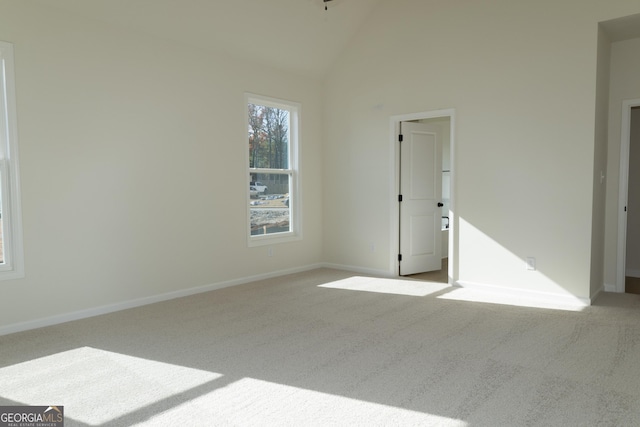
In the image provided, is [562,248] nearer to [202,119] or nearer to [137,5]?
[202,119]

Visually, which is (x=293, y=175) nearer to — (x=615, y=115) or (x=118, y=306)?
(x=118, y=306)

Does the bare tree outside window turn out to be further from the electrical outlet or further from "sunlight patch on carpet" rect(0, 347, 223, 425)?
the electrical outlet

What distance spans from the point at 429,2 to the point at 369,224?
2.94 meters

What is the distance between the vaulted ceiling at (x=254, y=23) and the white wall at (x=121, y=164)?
5.6 inches

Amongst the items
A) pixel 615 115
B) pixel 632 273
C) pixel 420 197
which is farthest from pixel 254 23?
pixel 632 273

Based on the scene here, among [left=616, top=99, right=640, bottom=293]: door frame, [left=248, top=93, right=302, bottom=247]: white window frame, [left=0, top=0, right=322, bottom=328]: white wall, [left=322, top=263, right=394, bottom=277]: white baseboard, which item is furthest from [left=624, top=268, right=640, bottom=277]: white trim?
[left=0, top=0, right=322, bottom=328]: white wall

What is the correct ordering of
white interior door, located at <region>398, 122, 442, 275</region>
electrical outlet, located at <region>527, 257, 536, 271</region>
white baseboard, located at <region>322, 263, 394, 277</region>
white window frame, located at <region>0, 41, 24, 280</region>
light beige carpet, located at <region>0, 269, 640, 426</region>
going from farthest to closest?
white baseboard, located at <region>322, 263, 394, 277</region>, white interior door, located at <region>398, 122, 442, 275</region>, electrical outlet, located at <region>527, 257, 536, 271</region>, white window frame, located at <region>0, 41, 24, 280</region>, light beige carpet, located at <region>0, 269, 640, 426</region>

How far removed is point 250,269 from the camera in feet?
19.2

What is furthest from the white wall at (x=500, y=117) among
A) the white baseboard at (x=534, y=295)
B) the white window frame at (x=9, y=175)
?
the white window frame at (x=9, y=175)

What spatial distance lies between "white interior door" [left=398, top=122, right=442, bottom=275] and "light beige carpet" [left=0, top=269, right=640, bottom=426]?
5.16 ft

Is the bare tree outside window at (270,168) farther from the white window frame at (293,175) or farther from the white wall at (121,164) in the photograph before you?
the white wall at (121,164)

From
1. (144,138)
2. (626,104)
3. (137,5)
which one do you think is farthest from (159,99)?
(626,104)

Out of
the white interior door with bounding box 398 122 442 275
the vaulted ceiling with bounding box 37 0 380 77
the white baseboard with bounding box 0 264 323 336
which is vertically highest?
the vaulted ceiling with bounding box 37 0 380 77

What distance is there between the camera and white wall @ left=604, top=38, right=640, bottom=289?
499 cm
